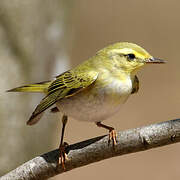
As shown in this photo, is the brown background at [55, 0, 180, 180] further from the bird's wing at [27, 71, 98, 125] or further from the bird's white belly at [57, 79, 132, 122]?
the bird's white belly at [57, 79, 132, 122]

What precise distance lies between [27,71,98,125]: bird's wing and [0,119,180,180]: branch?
42 centimetres

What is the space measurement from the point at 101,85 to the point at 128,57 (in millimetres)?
330

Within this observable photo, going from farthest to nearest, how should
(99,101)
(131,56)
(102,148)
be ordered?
(131,56), (99,101), (102,148)

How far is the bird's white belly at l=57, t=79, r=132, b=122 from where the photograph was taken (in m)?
3.40

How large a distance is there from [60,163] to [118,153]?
46 cm

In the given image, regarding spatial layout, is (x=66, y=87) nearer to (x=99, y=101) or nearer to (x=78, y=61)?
(x=99, y=101)

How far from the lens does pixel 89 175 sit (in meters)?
8.47

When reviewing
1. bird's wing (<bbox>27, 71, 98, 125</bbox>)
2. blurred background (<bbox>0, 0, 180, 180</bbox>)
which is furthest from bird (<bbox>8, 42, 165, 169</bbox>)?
blurred background (<bbox>0, 0, 180, 180</bbox>)

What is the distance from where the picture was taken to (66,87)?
3.62 meters

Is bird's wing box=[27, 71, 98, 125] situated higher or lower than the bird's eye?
lower

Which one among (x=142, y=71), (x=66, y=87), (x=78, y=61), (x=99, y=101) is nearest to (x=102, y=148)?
(x=99, y=101)

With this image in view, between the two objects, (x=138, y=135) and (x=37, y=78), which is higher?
(x=37, y=78)

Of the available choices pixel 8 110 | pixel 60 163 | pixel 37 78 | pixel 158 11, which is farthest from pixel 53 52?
pixel 158 11

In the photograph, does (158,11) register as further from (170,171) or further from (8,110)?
(8,110)
